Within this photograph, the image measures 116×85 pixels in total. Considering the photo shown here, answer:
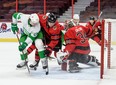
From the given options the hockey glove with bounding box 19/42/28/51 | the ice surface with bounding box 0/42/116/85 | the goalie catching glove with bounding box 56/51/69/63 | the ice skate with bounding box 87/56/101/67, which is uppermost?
the hockey glove with bounding box 19/42/28/51

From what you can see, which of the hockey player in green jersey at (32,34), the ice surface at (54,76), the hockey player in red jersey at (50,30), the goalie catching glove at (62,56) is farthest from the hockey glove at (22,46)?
the goalie catching glove at (62,56)

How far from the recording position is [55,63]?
211 inches

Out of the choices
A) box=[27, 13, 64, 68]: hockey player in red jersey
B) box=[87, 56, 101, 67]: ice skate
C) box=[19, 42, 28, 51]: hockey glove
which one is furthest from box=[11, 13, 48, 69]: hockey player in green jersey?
box=[87, 56, 101, 67]: ice skate

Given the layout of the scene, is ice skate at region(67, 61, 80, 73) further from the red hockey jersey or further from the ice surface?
the red hockey jersey

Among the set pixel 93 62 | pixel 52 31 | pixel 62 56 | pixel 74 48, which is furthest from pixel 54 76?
pixel 93 62

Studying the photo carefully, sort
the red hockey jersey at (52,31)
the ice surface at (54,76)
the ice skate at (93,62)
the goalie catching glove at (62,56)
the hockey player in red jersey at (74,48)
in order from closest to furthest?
the ice surface at (54,76) < the goalie catching glove at (62,56) < the hockey player in red jersey at (74,48) < the red hockey jersey at (52,31) < the ice skate at (93,62)

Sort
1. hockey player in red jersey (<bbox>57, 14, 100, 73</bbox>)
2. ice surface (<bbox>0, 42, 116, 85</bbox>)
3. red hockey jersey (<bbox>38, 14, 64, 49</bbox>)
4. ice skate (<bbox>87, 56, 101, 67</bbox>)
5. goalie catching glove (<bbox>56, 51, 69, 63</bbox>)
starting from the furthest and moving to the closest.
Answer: ice skate (<bbox>87, 56, 101, 67</bbox>)
red hockey jersey (<bbox>38, 14, 64, 49</bbox>)
hockey player in red jersey (<bbox>57, 14, 100, 73</bbox>)
goalie catching glove (<bbox>56, 51, 69, 63</bbox>)
ice surface (<bbox>0, 42, 116, 85</bbox>)

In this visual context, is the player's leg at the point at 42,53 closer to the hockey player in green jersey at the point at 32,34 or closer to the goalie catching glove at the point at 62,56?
the hockey player in green jersey at the point at 32,34

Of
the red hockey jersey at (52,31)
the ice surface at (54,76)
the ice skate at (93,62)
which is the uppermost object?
the red hockey jersey at (52,31)

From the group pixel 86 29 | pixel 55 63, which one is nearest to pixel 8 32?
pixel 55 63

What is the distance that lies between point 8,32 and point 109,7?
2593 millimetres

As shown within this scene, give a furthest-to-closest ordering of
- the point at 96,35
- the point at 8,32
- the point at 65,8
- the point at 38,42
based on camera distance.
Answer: the point at 65,8, the point at 8,32, the point at 96,35, the point at 38,42

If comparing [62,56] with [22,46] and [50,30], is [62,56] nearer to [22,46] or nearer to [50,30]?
[50,30]

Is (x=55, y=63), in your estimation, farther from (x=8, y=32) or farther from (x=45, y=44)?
(x=8, y=32)
